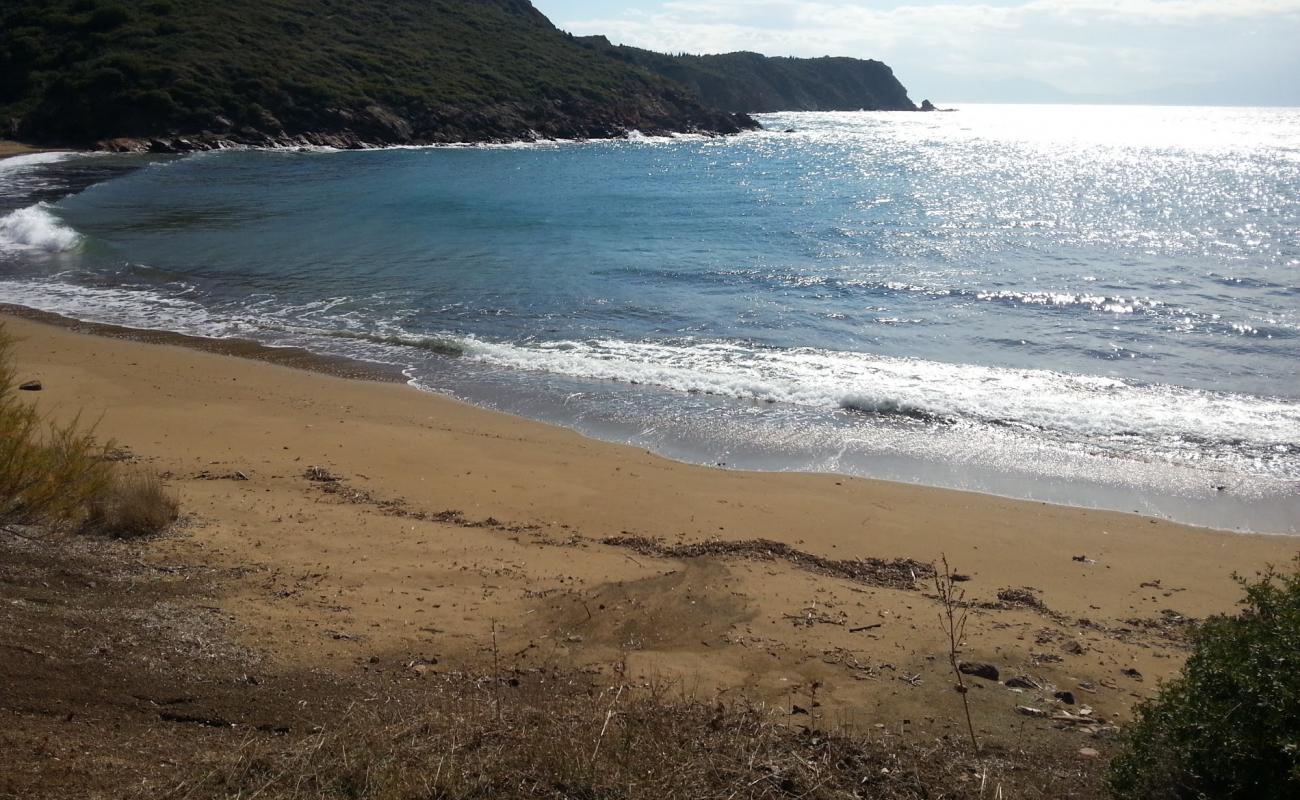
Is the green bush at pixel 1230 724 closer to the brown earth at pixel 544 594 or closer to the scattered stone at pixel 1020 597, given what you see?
the brown earth at pixel 544 594

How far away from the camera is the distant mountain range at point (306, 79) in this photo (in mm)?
54094

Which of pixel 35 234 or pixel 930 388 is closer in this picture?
pixel 930 388

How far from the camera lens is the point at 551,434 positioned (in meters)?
10.6

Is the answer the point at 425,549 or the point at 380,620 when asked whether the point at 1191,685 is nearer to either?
the point at 380,620

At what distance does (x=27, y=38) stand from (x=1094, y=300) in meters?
68.5

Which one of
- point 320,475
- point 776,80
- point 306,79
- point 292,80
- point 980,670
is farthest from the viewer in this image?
point 776,80

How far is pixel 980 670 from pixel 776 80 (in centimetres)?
15738

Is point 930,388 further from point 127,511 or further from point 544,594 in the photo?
point 127,511

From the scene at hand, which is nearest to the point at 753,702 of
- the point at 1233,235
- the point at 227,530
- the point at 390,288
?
the point at 227,530

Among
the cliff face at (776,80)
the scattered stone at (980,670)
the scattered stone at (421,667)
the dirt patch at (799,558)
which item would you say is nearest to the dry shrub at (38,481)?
the scattered stone at (421,667)

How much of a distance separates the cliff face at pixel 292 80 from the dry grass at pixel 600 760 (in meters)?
57.9

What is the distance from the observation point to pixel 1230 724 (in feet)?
11.0

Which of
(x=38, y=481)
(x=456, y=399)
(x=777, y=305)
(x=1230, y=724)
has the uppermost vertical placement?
(x=777, y=305)

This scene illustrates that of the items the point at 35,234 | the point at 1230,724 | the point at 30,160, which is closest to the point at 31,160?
the point at 30,160
